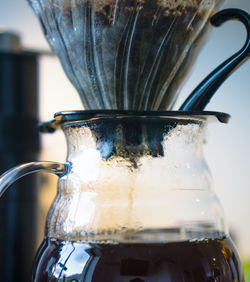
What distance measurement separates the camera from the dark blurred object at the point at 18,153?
591 mm

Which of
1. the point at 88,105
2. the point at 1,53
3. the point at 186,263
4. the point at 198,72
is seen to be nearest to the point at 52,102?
the point at 1,53

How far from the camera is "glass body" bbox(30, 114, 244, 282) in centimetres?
27

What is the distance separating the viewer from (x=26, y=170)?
12.0 inches

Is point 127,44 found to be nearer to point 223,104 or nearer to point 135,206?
point 135,206

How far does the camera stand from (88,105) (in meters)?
0.35

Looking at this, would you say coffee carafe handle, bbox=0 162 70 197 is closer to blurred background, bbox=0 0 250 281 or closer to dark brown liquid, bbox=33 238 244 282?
dark brown liquid, bbox=33 238 244 282

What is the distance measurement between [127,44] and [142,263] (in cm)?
15

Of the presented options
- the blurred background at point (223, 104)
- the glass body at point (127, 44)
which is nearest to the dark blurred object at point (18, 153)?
the blurred background at point (223, 104)

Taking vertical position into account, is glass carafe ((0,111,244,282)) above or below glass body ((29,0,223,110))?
below

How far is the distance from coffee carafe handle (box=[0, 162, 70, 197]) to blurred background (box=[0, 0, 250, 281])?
430 mm

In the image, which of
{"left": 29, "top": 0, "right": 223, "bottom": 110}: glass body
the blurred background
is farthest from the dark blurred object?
{"left": 29, "top": 0, "right": 223, "bottom": 110}: glass body

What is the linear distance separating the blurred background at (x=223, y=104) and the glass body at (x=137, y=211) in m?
0.45

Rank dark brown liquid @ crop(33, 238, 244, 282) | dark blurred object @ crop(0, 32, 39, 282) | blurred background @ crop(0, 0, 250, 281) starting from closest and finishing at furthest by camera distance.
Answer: dark brown liquid @ crop(33, 238, 244, 282) < dark blurred object @ crop(0, 32, 39, 282) < blurred background @ crop(0, 0, 250, 281)

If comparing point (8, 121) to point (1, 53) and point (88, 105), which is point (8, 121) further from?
point (88, 105)
